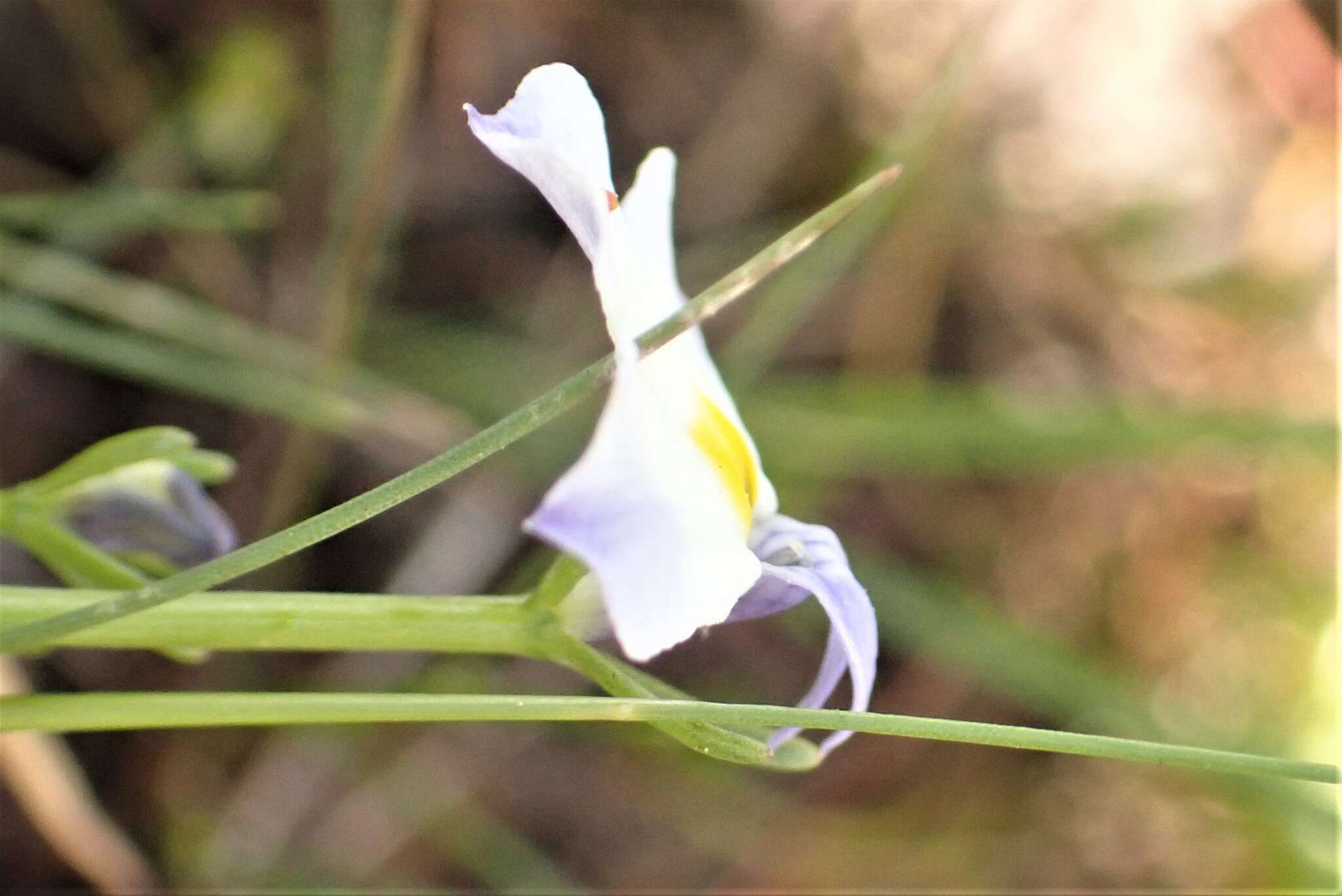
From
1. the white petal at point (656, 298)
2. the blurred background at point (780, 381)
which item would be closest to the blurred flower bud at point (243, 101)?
the blurred background at point (780, 381)

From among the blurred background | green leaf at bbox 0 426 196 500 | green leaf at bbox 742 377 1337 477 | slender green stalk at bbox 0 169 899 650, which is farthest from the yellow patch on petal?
green leaf at bbox 742 377 1337 477

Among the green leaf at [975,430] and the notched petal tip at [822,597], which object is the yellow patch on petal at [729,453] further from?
the green leaf at [975,430]

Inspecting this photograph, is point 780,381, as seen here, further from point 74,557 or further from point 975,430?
point 74,557

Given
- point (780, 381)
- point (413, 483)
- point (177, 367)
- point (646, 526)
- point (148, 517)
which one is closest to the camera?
point (646, 526)

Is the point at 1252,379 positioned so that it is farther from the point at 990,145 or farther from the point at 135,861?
the point at 135,861

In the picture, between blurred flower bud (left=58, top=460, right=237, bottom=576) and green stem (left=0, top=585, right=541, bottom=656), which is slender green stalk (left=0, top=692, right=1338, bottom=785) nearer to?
green stem (left=0, top=585, right=541, bottom=656)

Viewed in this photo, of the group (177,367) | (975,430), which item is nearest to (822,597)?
(177,367)

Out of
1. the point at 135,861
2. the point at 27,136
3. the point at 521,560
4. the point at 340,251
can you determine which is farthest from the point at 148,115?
the point at 135,861
